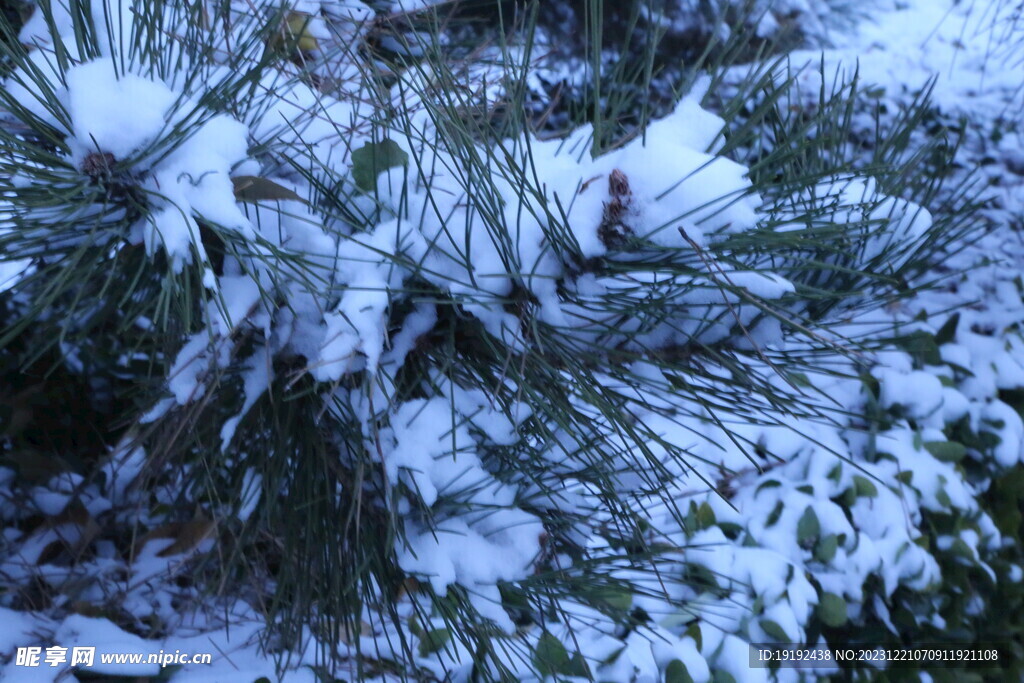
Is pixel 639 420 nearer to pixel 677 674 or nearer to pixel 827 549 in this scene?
pixel 677 674

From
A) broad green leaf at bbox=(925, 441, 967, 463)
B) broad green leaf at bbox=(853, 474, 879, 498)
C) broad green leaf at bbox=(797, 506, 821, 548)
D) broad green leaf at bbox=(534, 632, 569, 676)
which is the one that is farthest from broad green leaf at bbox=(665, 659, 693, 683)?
broad green leaf at bbox=(925, 441, 967, 463)

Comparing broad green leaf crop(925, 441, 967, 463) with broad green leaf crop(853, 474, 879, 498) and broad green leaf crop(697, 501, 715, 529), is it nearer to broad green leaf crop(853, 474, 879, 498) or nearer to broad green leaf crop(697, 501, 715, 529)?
broad green leaf crop(853, 474, 879, 498)

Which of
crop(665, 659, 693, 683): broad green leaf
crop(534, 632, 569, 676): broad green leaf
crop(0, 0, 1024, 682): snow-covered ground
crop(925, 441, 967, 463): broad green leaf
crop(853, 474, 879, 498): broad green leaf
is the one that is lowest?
crop(534, 632, 569, 676): broad green leaf

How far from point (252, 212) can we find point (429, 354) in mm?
220

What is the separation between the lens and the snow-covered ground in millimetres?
609

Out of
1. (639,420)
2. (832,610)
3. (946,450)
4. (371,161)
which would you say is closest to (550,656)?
(639,420)

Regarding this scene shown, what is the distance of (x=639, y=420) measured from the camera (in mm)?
726

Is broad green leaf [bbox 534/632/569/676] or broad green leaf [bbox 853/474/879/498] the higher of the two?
broad green leaf [bbox 853/474/879/498]

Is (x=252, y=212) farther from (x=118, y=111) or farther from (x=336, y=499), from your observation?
(x=336, y=499)

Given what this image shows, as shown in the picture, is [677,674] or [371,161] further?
[677,674]

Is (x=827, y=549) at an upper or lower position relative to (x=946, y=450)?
lower

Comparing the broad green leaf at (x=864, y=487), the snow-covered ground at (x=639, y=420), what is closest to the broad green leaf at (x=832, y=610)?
the snow-covered ground at (x=639, y=420)

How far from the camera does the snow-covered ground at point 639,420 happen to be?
61cm

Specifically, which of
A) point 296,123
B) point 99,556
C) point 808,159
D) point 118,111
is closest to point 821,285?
point 808,159
